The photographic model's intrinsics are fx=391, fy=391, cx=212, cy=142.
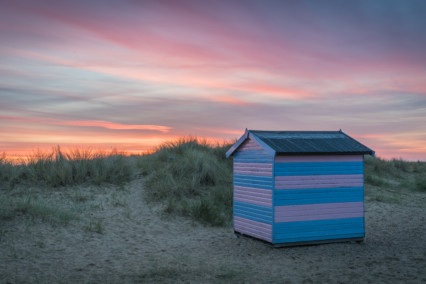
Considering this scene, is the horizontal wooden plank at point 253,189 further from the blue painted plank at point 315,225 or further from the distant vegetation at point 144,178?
the distant vegetation at point 144,178

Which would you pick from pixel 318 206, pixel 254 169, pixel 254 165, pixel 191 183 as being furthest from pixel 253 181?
pixel 191 183

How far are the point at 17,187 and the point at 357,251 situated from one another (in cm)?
1246

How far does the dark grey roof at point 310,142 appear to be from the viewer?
33.9 feet

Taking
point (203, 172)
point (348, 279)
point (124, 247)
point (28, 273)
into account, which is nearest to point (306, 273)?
point (348, 279)

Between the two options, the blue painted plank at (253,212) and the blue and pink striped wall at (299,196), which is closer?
the blue and pink striped wall at (299,196)

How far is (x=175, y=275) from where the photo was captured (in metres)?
8.67

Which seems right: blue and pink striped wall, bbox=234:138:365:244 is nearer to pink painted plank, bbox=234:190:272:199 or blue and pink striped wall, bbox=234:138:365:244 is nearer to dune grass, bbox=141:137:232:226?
pink painted plank, bbox=234:190:272:199

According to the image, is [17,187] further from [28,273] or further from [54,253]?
[28,273]

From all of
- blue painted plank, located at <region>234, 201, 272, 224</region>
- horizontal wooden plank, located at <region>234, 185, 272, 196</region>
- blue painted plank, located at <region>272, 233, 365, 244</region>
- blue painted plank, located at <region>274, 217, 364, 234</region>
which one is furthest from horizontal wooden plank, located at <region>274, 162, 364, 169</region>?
blue painted plank, located at <region>272, 233, 365, 244</region>

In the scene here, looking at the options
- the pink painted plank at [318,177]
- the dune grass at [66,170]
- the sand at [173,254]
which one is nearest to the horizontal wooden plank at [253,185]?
the pink painted plank at [318,177]

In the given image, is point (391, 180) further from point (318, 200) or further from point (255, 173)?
point (255, 173)

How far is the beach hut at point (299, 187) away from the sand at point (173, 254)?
0.52m

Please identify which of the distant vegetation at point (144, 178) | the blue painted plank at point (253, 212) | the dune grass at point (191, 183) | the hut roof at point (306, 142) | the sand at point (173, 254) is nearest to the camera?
the sand at point (173, 254)

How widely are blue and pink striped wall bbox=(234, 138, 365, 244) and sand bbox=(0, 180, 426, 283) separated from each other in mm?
485
